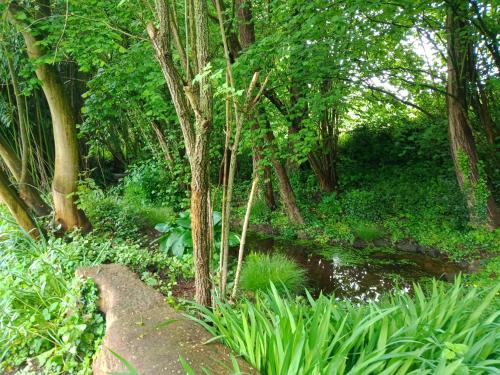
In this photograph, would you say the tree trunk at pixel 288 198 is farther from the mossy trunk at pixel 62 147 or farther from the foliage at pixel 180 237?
the mossy trunk at pixel 62 147

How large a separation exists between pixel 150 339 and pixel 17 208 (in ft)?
8.85

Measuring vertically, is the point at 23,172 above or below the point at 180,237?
above

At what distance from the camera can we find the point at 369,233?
231 inches

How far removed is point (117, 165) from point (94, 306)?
952 cm

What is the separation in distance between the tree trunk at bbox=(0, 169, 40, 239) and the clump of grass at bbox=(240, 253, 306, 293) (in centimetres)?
228

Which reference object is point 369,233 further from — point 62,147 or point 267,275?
point 62,147

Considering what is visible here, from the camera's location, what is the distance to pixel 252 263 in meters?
3.76

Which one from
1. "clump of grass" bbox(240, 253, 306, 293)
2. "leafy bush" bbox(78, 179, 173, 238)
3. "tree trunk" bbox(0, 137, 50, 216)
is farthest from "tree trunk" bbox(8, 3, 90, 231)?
"clump of grass" bbox(240, 253, 306, 293)

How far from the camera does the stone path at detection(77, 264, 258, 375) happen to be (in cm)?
149

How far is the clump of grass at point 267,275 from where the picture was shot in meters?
3.47

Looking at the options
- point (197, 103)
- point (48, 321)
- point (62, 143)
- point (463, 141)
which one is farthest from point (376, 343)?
point (463, 141)

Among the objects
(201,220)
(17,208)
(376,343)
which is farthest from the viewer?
(17,208)

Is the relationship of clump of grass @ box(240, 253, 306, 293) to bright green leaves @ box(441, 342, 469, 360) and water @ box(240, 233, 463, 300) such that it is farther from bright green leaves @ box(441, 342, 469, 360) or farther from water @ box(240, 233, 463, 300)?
bright green leaves @ box(441, 342, 469, 360)

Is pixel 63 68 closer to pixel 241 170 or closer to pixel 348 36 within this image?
pixel 241 170
